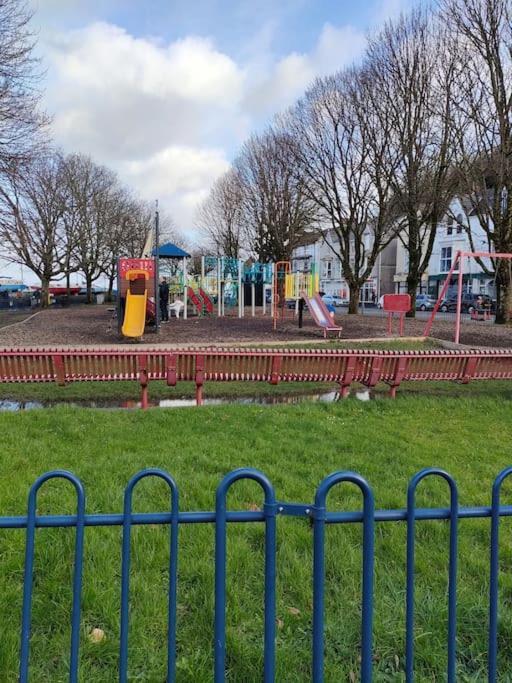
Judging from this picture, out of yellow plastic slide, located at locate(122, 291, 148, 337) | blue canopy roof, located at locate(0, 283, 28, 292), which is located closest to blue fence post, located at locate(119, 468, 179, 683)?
yellow plastic slide, located at locate(122, 291, 148, 337)

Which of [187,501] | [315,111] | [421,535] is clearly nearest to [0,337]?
[187,501]

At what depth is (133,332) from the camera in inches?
626

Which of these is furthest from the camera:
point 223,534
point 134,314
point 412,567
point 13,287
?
point 13,287

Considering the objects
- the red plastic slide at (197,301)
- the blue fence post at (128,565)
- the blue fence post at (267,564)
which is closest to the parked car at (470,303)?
the red plastic slide at (197,301)

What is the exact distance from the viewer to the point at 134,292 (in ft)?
58.0

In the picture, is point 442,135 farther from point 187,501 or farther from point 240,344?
point 187,501

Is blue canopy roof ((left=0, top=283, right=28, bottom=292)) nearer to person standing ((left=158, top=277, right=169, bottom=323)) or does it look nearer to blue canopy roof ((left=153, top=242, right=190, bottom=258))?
blue canopy roof ((left=153, top=242, right=190, bottom=258))

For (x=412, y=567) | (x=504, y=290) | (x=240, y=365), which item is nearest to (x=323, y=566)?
(x=412, y=567)

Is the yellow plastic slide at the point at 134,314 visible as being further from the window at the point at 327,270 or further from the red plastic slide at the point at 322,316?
the window at the point at 327,270

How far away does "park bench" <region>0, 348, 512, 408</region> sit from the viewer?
25.1 feet

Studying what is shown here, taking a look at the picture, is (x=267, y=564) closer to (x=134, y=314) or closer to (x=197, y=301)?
(x=134, y=314)

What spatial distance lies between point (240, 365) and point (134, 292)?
10622 mm

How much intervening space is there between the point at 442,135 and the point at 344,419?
67.4 feet

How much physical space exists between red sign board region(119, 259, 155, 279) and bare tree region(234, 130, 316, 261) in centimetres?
1457
